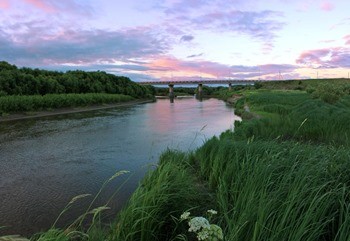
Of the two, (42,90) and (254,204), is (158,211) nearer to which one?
(254,204)

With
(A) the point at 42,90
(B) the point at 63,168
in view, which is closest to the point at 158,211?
(B) the point at 63,168

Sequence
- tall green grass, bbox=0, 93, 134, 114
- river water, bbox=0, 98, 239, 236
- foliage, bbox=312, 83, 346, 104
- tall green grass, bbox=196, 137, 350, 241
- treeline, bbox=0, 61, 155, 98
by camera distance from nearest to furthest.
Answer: tall green grass, bbox=196, 137, 350, 241 → river water, bbox=0, 98, 239, 236 → foliage, bbox=312, 83, 346, 104 → tall green grass, bbox=0, 93, 134, 114 → treeline, bbox=0, 61, 155, 98

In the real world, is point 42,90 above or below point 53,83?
below

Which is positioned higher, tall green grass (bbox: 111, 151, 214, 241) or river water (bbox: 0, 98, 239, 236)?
tall green grass (bbox: 111, 151, 214, 241)

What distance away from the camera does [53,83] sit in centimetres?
5428

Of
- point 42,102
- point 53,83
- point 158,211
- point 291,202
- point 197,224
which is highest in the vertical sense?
point 53,83

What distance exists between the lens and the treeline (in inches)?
1766

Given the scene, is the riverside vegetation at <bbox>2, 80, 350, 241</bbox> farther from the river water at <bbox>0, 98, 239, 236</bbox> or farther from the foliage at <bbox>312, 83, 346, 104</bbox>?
the foliage at <bbox>312, 83, 346, 104</bbox>

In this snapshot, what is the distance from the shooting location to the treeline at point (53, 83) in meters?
44.8

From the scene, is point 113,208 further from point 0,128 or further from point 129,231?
point 0,128

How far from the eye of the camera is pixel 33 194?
984cm

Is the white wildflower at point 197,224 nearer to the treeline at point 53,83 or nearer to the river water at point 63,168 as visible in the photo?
the river water at point 63,168

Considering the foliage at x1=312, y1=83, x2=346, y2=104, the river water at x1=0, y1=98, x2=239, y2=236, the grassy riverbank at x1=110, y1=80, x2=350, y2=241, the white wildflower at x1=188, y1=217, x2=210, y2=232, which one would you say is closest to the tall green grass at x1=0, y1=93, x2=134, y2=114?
the river water at x1=0, y1=98, x2=239, y2=236

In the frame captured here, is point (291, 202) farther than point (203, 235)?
Yes
